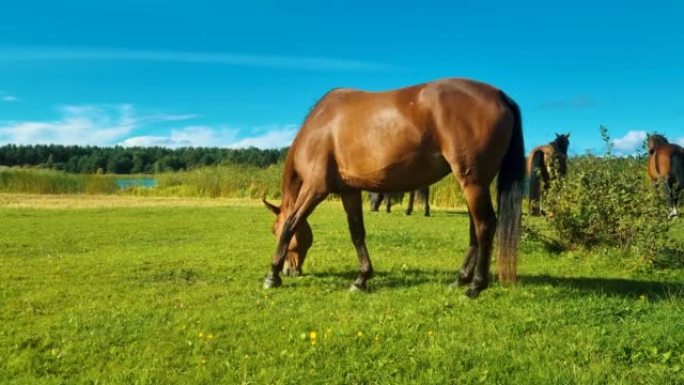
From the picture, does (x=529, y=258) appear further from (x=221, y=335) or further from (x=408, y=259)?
(x=221, y=335)

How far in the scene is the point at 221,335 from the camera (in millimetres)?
5152

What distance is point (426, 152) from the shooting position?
6.40 m

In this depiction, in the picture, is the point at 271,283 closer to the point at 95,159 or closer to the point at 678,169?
the point at 678,169

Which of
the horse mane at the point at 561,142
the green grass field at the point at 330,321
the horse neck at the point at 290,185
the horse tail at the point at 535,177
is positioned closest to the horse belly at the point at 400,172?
the horse neck at the point at 290,185

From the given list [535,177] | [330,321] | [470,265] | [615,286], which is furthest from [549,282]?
[535,177]

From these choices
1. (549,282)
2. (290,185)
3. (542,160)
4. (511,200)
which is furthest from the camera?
(542,160)

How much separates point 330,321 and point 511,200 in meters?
2.33

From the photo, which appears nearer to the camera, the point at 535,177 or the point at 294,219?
the point at 294,219

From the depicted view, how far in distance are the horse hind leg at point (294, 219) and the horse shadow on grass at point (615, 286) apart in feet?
8.66

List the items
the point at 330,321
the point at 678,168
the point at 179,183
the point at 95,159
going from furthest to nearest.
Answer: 1. the point at 95,159
2. the point at 179,183
3. the point at 678,168
4. the point at 330,321

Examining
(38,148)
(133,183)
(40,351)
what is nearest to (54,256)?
(40,351)

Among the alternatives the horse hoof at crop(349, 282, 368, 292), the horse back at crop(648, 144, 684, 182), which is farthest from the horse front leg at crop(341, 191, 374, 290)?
the horse back at crop(648, 144, 684, 182)

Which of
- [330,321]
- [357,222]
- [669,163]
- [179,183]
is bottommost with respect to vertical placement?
[330,321]

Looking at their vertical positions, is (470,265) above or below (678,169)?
below
